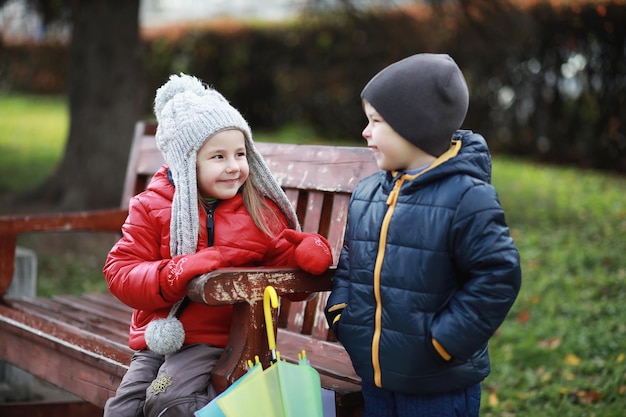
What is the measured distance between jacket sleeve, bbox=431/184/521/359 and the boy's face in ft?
0.72

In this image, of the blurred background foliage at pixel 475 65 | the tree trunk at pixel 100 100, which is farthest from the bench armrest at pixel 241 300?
the blurred background foliage at pixel 475 65

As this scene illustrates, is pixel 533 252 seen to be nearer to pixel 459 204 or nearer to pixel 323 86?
pixel 459 204

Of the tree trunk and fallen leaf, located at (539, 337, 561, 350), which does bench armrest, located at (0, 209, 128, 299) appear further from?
the tree trunk

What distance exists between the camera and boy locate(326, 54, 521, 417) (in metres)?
2.29

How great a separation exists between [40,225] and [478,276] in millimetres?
2476

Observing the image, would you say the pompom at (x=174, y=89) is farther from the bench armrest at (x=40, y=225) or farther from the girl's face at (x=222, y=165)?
the bench armrest at (x=40, y=225)

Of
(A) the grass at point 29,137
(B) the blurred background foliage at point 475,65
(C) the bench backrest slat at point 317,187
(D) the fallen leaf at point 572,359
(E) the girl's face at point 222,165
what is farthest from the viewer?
(A) the grass at point 29,137

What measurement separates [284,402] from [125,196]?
2.40 meters

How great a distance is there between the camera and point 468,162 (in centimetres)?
242

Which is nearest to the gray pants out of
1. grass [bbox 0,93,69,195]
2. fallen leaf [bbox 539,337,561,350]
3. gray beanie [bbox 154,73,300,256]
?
gray beanie [bbox 154,73,300,256]

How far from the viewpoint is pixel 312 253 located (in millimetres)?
2672

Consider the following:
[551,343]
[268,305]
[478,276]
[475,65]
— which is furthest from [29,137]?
[478,276]

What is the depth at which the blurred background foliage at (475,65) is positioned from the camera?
9430 mm

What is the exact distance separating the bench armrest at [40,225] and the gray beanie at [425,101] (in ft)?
7.15
